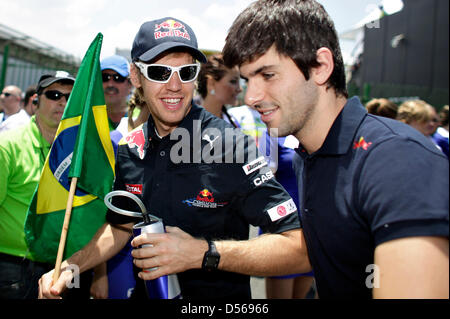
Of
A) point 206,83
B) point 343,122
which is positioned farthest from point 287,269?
point 206,83

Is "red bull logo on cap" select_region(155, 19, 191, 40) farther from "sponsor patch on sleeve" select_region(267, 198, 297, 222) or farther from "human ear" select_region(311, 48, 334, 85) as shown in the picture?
"sponsor patch on sleeve" select_region(267, 198, 297, 222)

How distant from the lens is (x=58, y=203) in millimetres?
2592

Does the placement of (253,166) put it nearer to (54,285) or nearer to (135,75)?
(135,75)

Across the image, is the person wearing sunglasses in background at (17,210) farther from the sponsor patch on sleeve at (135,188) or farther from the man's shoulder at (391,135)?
the man's shoulder at (391,135)

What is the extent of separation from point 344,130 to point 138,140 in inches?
47.6

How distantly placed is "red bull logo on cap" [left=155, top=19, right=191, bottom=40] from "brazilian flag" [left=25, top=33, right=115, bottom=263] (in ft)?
1.39

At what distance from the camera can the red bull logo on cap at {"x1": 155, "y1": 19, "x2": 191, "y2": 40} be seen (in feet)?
7.33

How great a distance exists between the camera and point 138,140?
233cm

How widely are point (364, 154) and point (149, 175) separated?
117 centimetres

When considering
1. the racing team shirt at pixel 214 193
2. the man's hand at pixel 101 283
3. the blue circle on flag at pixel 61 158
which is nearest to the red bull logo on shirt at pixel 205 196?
the racing team shirt at pixel 214 193

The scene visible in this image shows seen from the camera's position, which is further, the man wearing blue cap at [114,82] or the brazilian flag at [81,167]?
the man wearing blue cap at [114,82]

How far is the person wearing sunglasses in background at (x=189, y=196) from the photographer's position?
5.98 feet
